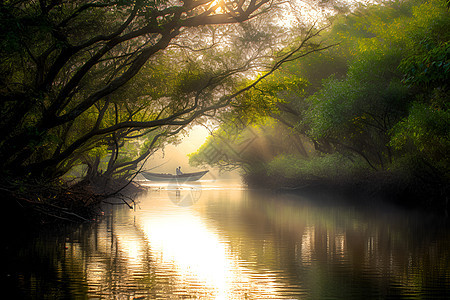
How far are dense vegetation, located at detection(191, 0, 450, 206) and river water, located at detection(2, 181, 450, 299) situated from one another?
401 centimetres

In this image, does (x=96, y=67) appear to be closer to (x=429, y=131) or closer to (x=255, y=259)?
(x=255, y=259)

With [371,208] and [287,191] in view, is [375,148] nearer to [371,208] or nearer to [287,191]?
[371,208]

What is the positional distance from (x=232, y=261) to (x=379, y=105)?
1494 centimetres

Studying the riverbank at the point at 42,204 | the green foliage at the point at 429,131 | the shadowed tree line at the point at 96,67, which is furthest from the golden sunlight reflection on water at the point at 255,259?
the green foliage at the point at 429,131

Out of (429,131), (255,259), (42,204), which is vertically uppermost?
(429,131)

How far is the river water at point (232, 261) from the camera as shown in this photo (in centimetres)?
651

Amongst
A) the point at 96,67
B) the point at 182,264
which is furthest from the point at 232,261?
the point at 96,67

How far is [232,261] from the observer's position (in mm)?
8711

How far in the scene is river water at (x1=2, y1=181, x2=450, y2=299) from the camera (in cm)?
651

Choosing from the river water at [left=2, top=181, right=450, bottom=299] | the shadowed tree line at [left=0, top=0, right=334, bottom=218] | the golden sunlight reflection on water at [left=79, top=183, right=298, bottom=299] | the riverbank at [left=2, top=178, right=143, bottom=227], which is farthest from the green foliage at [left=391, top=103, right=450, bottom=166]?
the riverbank at [left=2, top=178, right=143, bottom=227]

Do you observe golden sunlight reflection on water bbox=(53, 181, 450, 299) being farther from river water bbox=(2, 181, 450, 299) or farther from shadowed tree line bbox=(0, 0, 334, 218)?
shadowed tree line bbox=(0, 0, 334, 218)

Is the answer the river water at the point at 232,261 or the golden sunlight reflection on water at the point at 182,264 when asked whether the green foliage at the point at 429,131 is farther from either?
the golden sunlight reflection on water at the point at 182,264

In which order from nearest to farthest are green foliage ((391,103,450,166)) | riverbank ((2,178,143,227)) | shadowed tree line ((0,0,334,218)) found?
riverbank ((2,178,143,227)), shadowed tree line ((0,0,334,218)), green foliage ((391,103,450,166))

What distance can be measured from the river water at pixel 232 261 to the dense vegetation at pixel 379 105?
401 cm
